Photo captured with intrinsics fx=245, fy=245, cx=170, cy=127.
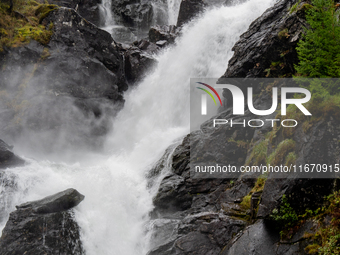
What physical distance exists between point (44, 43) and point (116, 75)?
218 inches

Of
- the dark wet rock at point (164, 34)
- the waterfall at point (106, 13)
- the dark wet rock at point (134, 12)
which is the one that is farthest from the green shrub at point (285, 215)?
the waterfall at point (106, 13)

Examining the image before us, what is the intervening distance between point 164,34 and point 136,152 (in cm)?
1457

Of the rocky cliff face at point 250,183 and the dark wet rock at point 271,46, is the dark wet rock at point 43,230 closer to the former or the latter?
the rocky cliff face at point 250,183

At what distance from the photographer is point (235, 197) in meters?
8.49

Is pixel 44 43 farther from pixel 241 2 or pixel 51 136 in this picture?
pixel 241 2

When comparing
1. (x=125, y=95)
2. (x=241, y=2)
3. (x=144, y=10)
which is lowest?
(x=125, y=95)

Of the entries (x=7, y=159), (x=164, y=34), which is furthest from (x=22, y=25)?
(x=164, y=34)

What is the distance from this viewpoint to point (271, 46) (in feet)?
35.5

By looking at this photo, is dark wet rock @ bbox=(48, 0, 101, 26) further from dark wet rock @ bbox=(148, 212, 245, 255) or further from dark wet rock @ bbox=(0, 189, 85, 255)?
dark wet rock @ bbox=(148, 212, 245, 255)

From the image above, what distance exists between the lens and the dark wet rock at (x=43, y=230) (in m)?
8.62

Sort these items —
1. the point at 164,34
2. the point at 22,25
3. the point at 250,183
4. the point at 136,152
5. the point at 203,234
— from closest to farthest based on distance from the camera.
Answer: the point at 203,234, the point at 250,183, the point at 136,152, the point at 22,25, the point at 164,34

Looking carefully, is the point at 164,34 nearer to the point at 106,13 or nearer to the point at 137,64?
the point at 137,64

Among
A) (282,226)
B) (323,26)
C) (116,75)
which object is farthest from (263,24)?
(116,75)

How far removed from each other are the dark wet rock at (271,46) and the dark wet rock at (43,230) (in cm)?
977
